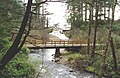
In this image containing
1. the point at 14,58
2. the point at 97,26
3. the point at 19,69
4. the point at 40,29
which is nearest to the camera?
the point at 40,29

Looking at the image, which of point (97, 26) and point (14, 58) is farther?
point (97, 26)

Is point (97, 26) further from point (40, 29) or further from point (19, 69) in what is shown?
point (40, 29)

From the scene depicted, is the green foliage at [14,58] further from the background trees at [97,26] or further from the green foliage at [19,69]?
the background trees at [97,26]

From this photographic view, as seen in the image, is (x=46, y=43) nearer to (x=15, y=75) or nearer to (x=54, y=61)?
(x=54, y=61)

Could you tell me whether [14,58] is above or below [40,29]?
below

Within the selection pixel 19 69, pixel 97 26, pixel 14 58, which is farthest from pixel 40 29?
pixel 97 26

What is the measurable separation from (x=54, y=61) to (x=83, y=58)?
377cm

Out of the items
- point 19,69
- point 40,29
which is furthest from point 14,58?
point 40,29

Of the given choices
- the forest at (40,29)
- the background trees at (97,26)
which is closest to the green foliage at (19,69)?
the forest at (40,29)

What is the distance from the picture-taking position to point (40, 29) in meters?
9.13

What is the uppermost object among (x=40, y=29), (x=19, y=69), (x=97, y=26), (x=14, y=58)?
(x=40, y=29)

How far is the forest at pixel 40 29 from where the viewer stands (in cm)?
760

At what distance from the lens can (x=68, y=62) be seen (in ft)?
95.4

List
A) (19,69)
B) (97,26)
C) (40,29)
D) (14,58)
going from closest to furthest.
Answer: (40,29), (14,58), (19,69), (97,26)
